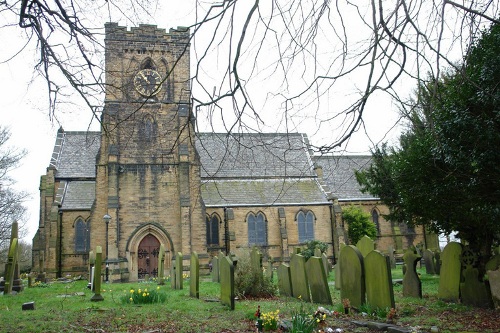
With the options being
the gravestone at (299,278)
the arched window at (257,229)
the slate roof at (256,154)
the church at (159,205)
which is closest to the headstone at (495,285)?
the gravestone at (299,278)

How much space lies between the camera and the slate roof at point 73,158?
33.8 metres

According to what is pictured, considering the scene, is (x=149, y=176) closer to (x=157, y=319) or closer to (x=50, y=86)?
(x=157, y=319)

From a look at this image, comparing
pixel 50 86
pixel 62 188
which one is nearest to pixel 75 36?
pixel 50 86

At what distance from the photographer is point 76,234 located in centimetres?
3072

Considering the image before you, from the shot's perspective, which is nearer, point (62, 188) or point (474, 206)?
point (474, 206)

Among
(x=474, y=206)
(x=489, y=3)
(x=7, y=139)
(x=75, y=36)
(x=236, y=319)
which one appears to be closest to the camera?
(x=489, y=3)

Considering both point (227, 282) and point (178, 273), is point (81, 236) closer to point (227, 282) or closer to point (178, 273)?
point (178, 273)

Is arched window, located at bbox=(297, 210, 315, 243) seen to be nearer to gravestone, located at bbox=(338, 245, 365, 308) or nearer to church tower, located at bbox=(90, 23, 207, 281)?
church tower, located at bbox=(90, 23, 207, 281)

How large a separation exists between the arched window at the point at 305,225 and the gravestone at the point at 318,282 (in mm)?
22099

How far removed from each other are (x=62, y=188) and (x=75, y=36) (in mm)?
28954

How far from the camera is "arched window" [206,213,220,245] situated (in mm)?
32656

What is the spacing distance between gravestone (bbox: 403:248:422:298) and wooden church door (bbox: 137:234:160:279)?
18.5 m

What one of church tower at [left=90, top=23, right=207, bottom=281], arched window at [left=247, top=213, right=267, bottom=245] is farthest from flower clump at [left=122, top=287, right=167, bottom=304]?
arched window at [left=247, top=213, right=267, bottom=245]

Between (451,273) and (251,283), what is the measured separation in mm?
5192
